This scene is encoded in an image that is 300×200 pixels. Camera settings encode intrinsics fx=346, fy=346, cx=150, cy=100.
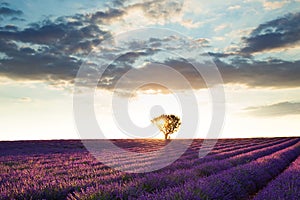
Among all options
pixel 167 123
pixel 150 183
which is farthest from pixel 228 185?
pixel 167 123

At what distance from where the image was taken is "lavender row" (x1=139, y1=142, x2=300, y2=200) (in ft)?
17.4

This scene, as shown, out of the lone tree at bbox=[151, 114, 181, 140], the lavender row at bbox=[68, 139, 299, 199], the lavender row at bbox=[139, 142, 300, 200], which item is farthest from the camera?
the lone tree at bbox=[151, 114, 181, 140]

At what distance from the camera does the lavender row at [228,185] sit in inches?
209

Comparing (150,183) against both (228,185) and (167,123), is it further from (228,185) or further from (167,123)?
(167,123)

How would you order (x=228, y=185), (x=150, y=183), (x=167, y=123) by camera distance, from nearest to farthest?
(x=150, y=183) → (x=228, y=185) → (x=167, y=123)

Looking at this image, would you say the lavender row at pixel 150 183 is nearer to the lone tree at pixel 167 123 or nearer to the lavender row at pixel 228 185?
the lavender row at pixel 228 185

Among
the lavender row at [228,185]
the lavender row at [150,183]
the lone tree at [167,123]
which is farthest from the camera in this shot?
the lone tree at [167,123]

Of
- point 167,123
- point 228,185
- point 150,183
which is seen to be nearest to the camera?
point 150,183

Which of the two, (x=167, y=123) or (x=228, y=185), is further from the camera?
(x=167, y=123)

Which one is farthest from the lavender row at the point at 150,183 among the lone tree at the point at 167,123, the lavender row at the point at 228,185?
the lone tree at the point at 167,123

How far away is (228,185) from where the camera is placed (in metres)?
7.35

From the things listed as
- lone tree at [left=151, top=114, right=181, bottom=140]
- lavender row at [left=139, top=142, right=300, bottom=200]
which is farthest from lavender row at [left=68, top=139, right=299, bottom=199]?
lone tree at [left=151, top=114, right=181, bottom=140]

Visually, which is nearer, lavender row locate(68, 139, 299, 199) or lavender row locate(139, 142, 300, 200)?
lavender row locate(139, 142, 300, 200)

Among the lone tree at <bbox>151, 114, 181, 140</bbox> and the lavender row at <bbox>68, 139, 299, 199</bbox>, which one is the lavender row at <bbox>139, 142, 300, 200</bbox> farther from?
the lone tree at <bbox>151, 114, 181, 140</bbox>
